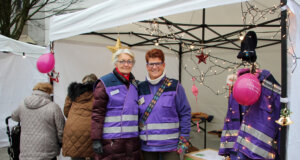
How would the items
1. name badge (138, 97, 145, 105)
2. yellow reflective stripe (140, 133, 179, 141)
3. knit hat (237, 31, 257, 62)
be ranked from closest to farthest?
knit hat (237, 31, 257, 62) < yellow reflective stripe (140, 133, 179, 141) < name badge (138, 97, 145, 105)

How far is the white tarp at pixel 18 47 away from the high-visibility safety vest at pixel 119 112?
7.04 feet

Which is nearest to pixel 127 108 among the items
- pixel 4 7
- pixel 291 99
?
pixel 291 99

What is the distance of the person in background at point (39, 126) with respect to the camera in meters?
2.35

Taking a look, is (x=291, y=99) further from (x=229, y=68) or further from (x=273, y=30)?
(x=229, y=68)

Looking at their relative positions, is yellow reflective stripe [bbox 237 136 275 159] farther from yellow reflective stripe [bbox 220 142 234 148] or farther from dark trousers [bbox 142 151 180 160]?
dark trousers [bbox 142 151 180 160]

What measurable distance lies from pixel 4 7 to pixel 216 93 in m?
7.35

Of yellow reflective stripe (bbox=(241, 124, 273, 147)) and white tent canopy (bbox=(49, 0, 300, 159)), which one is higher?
white tent canopy (bbox=(49, 0, 300, 159))

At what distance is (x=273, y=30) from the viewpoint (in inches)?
142

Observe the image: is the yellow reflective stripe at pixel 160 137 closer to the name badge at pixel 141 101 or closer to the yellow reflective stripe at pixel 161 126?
the yellow reflective stripe at pixel 161 126

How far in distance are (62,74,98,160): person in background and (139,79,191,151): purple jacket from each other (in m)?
0.58

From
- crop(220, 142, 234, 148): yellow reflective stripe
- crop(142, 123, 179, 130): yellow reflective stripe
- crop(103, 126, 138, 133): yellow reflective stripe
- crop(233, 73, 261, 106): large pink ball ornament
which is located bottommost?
crop(220, 142, 234, 148): yellow reflective stripe

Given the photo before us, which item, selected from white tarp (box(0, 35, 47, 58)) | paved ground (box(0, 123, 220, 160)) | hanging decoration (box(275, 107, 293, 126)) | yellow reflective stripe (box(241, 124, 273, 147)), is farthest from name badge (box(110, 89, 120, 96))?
paved ground (box(0, 123, 220, 160))

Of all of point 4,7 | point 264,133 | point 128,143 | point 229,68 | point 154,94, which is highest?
point 4,7

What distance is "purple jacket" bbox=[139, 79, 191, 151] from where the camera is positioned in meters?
1.87
